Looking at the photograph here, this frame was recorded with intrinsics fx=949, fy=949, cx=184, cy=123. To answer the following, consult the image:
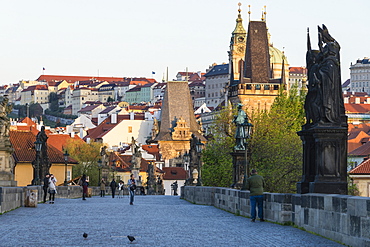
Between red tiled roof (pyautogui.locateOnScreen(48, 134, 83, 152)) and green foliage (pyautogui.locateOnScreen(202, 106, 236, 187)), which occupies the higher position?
red tiled roof (pyautogui.locateOnScreen(48, 134, 83, 152))

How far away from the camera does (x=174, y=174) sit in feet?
496

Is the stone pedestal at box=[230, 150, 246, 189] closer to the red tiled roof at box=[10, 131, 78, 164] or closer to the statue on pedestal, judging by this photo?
the statue on pedestal

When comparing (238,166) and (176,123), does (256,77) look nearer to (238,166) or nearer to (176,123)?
(176,123)

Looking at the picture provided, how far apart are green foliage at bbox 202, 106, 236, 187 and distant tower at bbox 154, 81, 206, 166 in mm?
98205

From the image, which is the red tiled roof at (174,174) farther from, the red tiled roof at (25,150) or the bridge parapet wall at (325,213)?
the bridge parapet wall at (325,213)

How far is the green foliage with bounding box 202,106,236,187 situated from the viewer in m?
65.8

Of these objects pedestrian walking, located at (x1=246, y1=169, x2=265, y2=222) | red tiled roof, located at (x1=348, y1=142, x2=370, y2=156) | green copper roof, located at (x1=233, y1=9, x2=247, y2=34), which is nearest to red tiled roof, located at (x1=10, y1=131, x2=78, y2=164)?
red tiled roof, located at (x1=348, y1=142, x2=370, y2=156)

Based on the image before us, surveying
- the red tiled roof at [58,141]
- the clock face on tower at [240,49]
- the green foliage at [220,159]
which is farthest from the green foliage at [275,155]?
the clock face on tower at [240,49]

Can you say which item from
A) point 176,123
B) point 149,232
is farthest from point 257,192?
point 176,123

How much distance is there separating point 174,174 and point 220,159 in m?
81.5

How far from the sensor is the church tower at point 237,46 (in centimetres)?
17762

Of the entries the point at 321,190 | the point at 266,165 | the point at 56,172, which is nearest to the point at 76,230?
the point at 321,190

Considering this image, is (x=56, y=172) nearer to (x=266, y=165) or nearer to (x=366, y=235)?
(x=266, y=165)

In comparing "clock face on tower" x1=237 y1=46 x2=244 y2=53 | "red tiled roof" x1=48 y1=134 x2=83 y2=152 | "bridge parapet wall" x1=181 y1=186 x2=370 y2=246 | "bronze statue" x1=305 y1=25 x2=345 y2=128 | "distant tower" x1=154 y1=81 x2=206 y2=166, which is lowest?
"bridge parapet wall" x1=181 y1=186 x2=370 y2=246
